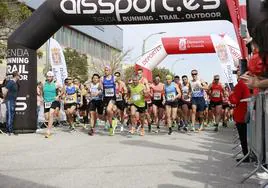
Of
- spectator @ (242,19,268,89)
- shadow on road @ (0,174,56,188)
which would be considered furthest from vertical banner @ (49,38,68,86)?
spectator @ (242,19,268,89)

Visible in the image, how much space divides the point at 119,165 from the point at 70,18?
719 cm

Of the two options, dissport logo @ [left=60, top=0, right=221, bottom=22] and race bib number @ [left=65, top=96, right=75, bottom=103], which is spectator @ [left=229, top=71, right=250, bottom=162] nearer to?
dissport logo @ [left=60, top=0, right=221, bottom=22]

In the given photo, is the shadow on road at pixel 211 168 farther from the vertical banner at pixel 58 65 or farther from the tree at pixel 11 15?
the tree at pixel 11 15

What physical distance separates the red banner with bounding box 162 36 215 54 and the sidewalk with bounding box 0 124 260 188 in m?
11.6

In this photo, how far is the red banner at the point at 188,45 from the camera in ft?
72.2

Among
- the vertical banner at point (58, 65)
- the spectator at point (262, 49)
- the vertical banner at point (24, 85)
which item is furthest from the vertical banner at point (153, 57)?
the spectator at point (262, 49)

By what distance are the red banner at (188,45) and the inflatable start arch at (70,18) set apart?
9143mm

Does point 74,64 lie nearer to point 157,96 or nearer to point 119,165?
point 157,96

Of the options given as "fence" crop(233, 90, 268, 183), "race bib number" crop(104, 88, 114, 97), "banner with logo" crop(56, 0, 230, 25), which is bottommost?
"fence" crop(233, 90, 268, 183)

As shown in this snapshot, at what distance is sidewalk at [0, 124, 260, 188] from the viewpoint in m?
5.87

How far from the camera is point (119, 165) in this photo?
729 cm

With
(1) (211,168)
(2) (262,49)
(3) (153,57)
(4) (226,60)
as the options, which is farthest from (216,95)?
(2) (262,49)

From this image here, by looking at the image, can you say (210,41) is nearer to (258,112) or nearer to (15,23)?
(15,23)

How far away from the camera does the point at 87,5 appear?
1320 cm
